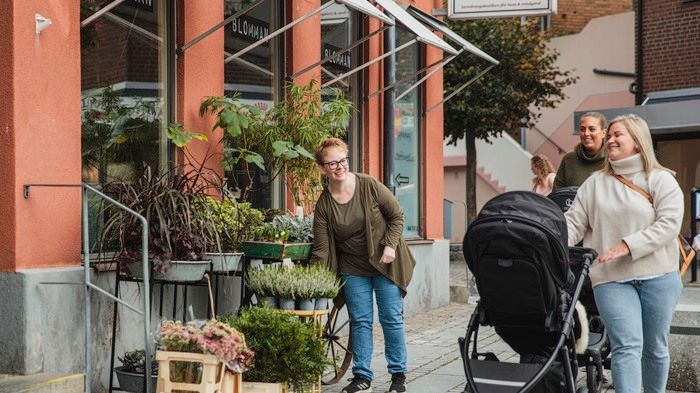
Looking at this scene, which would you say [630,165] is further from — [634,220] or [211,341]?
[211,341]

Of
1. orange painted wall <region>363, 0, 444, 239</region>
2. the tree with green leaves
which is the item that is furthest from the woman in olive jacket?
the tree with green leaves

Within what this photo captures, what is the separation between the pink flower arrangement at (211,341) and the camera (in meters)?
5.33

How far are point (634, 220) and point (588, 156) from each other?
2199 millimetres

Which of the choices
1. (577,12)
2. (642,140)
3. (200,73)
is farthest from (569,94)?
(642,140)

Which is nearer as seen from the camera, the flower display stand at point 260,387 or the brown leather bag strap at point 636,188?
the brown leather bag strap at point 636,188

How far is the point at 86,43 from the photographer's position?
7297 millimetres

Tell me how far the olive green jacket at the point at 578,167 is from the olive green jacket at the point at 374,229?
1582 millimetres

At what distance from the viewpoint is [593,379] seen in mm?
6414

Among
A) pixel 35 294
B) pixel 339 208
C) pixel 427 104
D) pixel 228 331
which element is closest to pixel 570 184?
pixel 339 208

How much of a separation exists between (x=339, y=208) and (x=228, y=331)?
5.94 ft

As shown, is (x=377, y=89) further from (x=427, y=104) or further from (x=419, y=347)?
(x=419, y=347)

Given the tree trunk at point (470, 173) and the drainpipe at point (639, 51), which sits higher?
the drainpipe at point (639, 51)

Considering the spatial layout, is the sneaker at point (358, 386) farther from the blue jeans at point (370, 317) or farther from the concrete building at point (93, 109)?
the concrete building at point (93, 109)

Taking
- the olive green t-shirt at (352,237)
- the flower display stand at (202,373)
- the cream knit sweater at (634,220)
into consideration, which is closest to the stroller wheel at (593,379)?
the cream knit sweater at (634,220)
